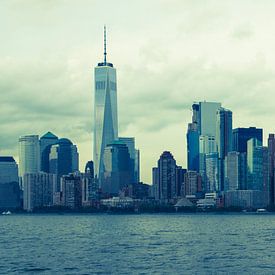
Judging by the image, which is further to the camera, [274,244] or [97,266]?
[274,244]

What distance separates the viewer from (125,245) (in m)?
153

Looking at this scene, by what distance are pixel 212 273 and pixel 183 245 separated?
4887 centimetres

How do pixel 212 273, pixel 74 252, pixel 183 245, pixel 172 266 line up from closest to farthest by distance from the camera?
pixel 212 273 → pixel 172 266 → pixel 74 252 → pixel 183 245

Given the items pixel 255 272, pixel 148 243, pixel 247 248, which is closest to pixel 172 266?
pixel 255 272

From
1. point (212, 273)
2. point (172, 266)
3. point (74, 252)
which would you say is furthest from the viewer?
point (74, 252)

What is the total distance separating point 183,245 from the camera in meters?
149

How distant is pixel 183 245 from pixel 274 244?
20.0 m

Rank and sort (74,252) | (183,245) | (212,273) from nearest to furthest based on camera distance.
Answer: (212,273) < (74,252) < (183,245)

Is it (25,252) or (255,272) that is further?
(25,252)

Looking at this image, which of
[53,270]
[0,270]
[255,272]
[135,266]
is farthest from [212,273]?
[0,270]

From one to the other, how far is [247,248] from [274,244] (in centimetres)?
1371

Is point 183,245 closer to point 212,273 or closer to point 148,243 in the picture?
point 148,243

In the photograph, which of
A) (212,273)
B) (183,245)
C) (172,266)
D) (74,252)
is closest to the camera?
(212,273)

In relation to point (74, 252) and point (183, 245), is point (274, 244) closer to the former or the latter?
point (183, 245)
